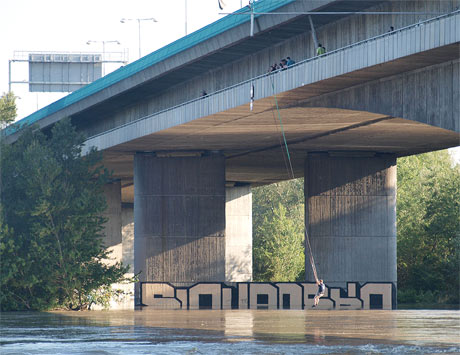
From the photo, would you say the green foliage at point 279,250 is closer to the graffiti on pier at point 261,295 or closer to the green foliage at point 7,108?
the green foliage at point 7,108

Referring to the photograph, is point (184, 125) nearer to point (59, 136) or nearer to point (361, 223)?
point (59, 136)

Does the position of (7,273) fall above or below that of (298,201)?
below

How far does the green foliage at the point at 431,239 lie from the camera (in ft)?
234

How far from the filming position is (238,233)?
3228 inches

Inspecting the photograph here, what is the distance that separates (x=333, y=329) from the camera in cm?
3106

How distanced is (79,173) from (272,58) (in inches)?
499

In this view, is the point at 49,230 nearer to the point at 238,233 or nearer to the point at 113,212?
the point at 113,212

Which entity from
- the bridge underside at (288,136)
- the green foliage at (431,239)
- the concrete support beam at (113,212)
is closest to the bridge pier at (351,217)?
the bridge underside at (288,136)

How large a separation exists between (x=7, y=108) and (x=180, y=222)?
31.0m

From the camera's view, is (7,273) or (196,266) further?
(196,266)

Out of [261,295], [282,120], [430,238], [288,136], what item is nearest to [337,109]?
[282,120]

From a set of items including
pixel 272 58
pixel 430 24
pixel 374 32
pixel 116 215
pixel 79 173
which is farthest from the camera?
pixel 116 215

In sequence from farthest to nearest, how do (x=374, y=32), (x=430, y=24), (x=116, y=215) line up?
(x=116, y=215) → (x=374, y=32) → (x=430, y=24)

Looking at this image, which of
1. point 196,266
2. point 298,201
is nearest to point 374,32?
point 196,266
